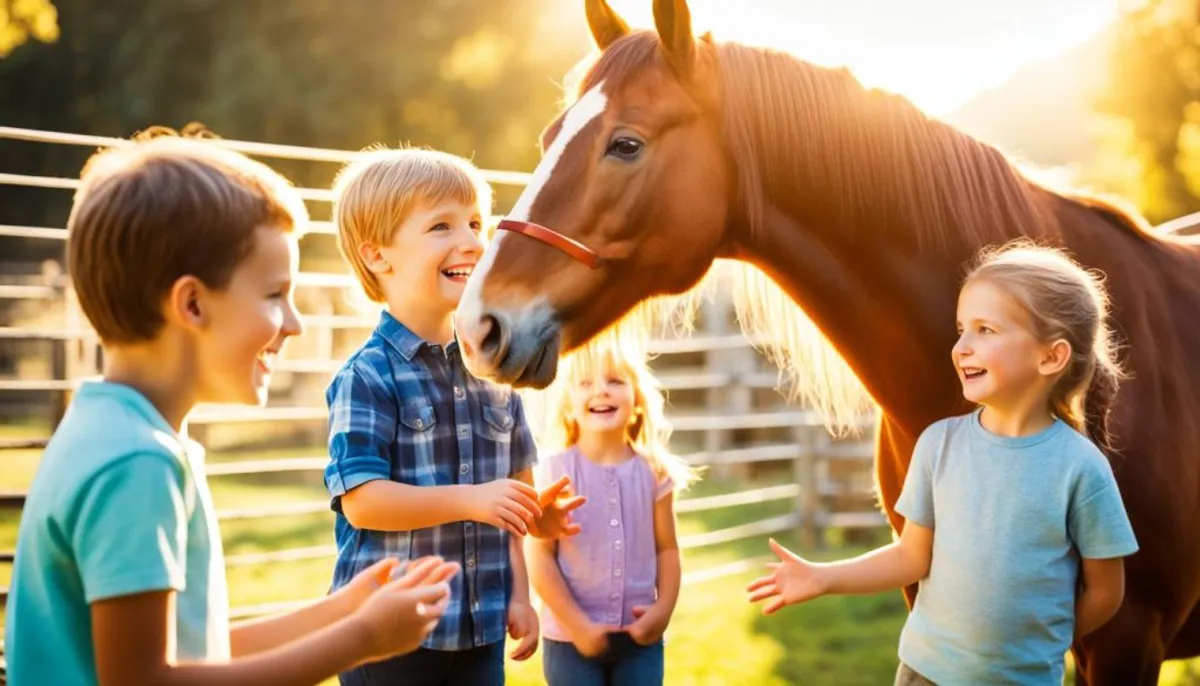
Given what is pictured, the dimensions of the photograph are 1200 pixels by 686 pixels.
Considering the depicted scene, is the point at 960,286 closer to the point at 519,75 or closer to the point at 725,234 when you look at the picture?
the point at 725,234

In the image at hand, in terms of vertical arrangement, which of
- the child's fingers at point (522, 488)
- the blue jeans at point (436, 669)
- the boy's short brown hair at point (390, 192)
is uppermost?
the boy's short brown hair at point (390, 192)

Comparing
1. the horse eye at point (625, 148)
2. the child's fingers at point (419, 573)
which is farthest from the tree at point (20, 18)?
the child's fingers at point (419, 573)

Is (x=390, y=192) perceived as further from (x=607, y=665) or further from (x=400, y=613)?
(x=607, y=665)

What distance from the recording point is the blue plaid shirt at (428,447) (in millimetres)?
1942

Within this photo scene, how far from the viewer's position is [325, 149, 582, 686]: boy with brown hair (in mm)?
1948

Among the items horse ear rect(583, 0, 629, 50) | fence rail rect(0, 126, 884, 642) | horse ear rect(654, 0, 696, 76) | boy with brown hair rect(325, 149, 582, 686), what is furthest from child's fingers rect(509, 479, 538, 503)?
fence rail rect(0, 126, 884, 642)

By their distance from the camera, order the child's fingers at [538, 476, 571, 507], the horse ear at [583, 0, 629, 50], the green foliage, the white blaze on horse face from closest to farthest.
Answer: the child's fingers at [538, 476, 571, 507] < the white blaze on horse face < the horse ear at [583, 0, 629, 50] < the green foliage

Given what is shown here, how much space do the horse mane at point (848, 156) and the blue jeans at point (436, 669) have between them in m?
1.03

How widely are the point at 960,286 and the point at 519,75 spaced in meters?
15.7

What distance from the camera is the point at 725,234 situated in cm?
222

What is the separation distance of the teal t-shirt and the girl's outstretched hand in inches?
9.0

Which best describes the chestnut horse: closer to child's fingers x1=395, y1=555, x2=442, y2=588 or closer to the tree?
child's fingers x1=395, y1=555, x2=442, y2=588

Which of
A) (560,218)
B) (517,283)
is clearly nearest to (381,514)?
(517,283)

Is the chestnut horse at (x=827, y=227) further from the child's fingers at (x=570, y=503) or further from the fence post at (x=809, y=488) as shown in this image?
the fence post at (x=809, y=488)
